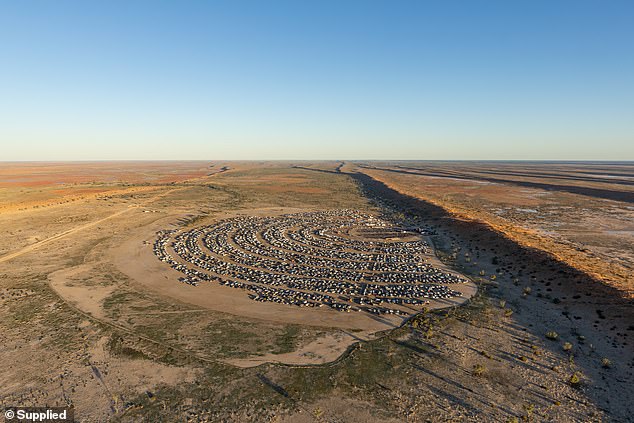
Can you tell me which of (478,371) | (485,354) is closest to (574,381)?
(485,354)

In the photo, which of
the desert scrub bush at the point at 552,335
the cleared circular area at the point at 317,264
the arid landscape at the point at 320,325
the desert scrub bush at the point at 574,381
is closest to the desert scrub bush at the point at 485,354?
the arid landscape at the point at 320,325

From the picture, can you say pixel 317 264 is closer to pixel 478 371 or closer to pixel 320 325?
pixel 320 325

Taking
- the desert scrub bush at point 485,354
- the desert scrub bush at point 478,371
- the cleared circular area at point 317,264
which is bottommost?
the desert scrub bush at point 485,354

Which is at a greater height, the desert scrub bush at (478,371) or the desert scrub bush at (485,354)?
the desert scrub bush at (478,371)

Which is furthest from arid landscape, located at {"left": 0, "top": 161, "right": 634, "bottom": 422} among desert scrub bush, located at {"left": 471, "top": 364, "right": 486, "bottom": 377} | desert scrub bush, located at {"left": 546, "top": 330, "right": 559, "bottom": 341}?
desert scrub bush, located at {"left": 546, "top": 330, "right": 559, "bottom": 341}

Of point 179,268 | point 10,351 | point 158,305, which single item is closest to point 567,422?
point 158,305

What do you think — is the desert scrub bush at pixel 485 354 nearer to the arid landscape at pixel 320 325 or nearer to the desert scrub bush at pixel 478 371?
the arid landscape at pixel 320 325

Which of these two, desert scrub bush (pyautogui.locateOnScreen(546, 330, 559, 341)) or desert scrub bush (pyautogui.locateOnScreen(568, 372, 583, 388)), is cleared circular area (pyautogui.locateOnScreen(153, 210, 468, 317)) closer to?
desert scrub bush (pyautogui.locateOnScreen(546, 330, 559, 341))
